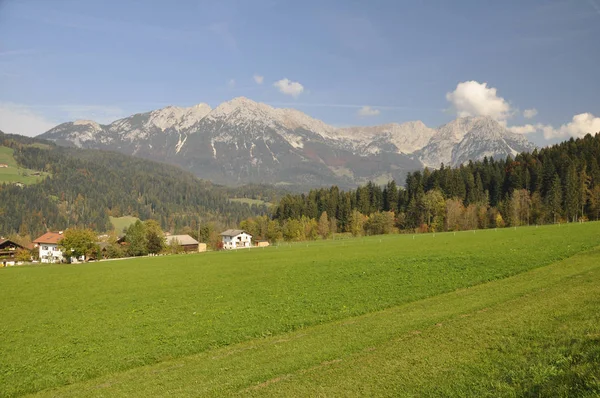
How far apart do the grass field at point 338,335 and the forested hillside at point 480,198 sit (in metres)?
82.5

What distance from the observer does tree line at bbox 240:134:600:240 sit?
114 metres

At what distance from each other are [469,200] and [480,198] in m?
3.82

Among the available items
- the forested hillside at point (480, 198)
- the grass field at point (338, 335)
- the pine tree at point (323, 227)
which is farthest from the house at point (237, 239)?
the grass field at point (338, 335)

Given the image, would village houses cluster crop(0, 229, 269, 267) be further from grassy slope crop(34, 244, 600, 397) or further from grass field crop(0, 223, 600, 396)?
grassy slope crop(34, 244, 600, 397)

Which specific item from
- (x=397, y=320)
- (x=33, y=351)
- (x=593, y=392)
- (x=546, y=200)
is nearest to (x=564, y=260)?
(x=397, y=320)

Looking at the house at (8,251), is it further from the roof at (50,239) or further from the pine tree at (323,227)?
the pine tree at (323,227)

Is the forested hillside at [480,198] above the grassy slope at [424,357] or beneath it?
above

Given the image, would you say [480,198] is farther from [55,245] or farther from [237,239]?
[55,245]

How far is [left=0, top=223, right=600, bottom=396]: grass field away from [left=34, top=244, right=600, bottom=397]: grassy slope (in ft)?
0.22

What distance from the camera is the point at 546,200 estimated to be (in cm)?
11531

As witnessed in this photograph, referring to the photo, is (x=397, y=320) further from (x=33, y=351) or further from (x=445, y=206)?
(x=445, y=206)

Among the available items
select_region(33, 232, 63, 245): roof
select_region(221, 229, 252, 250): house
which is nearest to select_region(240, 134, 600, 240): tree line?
select_region(221, 229, 252, 250): house

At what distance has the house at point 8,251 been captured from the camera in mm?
156000

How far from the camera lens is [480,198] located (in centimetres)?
13912
